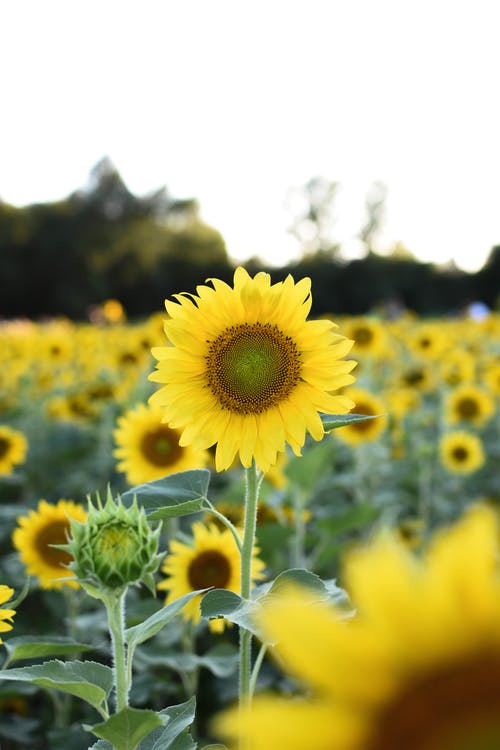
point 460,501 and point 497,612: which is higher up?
point 460,501

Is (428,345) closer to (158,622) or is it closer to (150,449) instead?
(150,449)

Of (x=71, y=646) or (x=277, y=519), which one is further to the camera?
(x=277, y=519)

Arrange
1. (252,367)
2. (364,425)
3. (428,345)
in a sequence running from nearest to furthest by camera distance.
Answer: (252,367), (364,425), (428,345)

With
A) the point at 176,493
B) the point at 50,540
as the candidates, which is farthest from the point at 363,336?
the point at 176,493

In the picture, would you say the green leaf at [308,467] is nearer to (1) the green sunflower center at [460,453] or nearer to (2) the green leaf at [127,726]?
(2) the green leaf at [127,726]

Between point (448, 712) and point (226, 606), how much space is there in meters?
0.63

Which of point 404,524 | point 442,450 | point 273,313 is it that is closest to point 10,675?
point 273,313

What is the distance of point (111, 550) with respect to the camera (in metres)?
0.92

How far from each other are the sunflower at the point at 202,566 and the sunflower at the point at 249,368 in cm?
62

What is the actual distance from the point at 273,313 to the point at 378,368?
4.37m

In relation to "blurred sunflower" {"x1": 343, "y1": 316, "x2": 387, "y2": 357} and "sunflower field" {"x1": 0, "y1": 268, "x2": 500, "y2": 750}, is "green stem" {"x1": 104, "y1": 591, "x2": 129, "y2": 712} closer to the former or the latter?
"sunflower field" {"x1": 0, "y1": 268, "x2": 500, "y2": 750}

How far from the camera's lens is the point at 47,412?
507cm

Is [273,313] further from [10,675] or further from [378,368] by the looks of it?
[378,368]

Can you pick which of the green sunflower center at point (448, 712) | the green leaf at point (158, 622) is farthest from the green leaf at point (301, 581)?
the green sunflower center at point (448, 712)
